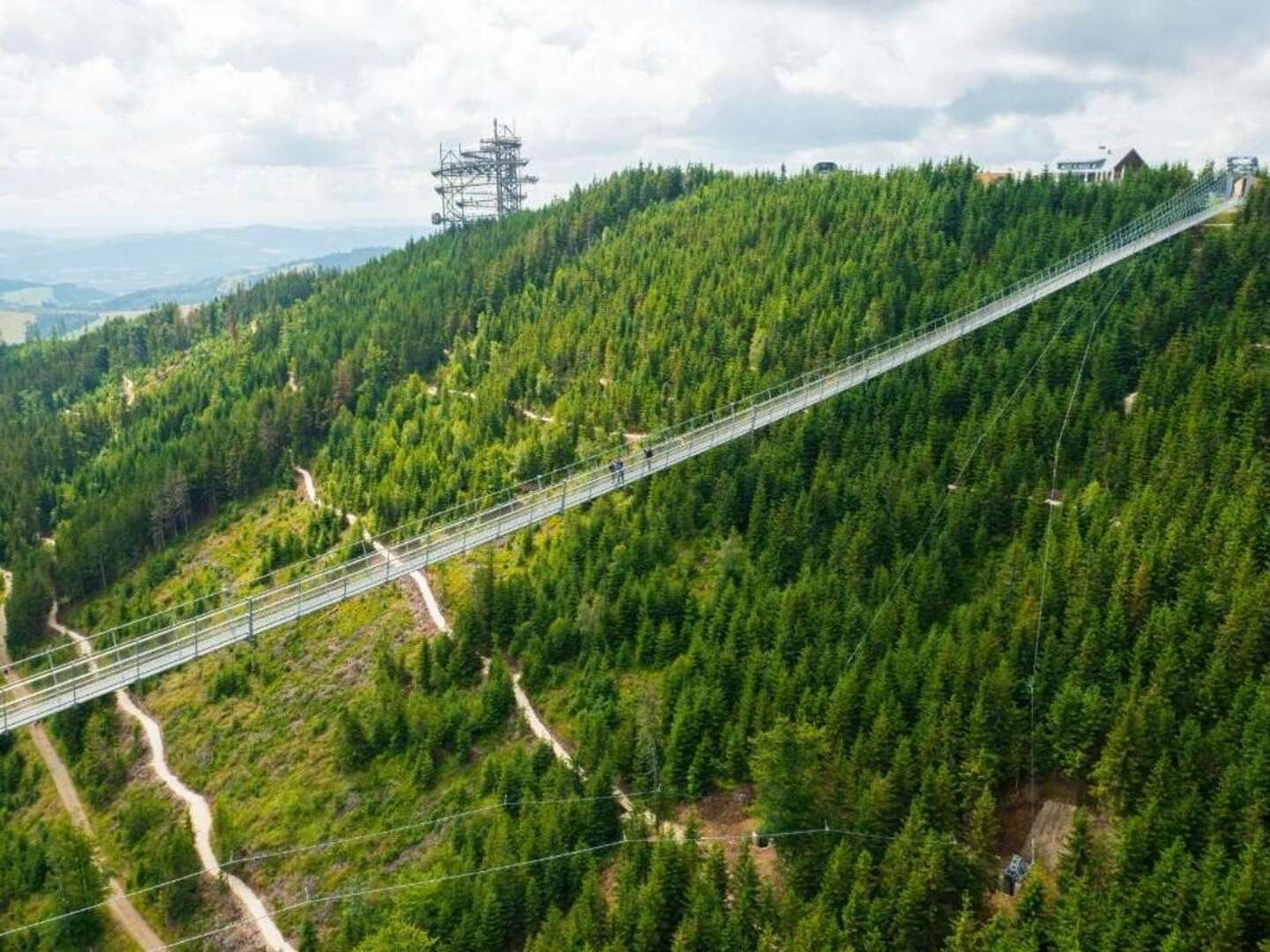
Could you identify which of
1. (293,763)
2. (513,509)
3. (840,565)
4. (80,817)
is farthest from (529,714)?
(80,817)

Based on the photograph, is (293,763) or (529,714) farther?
(293,763)

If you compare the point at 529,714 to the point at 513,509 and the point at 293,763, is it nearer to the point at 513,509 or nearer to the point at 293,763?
the point at 513,509

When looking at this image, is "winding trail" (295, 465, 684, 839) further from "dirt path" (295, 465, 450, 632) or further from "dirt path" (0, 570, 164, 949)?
"dirt path" (0, 570, 164, 949)

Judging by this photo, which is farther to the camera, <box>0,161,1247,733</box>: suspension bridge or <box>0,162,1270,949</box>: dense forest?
<box>0,161,1247,733</box>: suspension bridge

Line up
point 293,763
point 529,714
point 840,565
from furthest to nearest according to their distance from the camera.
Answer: point 293,763 < point 840,565 < point 529,714

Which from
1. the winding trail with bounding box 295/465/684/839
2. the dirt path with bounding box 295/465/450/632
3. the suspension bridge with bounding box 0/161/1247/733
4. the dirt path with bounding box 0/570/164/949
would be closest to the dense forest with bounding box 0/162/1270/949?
the winding trail with bounding box 295/465/684/839

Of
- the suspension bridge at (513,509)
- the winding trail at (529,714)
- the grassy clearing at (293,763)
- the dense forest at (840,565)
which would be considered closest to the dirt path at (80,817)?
the grassy clearing at (293,763)
